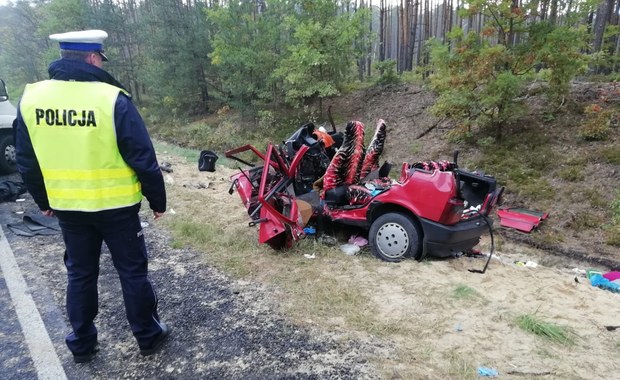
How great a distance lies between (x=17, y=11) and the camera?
33844 millimetres

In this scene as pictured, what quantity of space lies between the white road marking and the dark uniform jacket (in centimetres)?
111

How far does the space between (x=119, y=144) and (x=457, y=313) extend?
3032mm

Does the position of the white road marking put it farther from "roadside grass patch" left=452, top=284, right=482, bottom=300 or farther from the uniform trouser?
"roadside grass patch" left=452, top=284, right=482, bottom=300

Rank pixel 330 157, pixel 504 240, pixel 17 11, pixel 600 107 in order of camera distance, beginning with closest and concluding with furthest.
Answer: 1. pixel 330 157
2. pixel 504 240
3. pixel 600 107
4. pixel 17 11

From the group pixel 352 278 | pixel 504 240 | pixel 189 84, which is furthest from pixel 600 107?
pixel 189 84

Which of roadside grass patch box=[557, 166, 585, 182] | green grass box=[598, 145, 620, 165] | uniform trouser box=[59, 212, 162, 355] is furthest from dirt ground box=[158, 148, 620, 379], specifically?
green grass box=[598, 145, 620, 165]

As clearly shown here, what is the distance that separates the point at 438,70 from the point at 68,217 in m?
9.25

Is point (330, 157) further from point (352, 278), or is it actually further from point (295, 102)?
point (295, 102)

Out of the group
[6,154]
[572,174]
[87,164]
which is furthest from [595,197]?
[6,154]

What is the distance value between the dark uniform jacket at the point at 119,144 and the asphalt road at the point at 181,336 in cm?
111

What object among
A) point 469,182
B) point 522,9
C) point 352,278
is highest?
point 522,9

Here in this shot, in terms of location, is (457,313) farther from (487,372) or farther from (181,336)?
(181,336)

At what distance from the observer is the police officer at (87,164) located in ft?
8.21

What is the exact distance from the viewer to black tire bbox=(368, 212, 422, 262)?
4.76m
